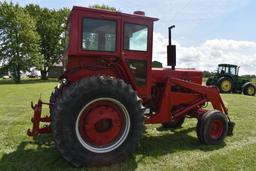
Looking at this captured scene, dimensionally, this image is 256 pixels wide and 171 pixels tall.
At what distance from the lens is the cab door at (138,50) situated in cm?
571

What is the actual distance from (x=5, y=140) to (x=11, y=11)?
37.5 metres

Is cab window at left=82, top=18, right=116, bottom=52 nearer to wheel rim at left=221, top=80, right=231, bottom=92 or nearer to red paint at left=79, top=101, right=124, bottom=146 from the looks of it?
red paint at left=79, top=101, right=124, bottom=146

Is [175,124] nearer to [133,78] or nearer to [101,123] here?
[133,78]

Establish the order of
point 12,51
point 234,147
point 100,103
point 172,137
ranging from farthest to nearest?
point 12,51 < point 172,137 < point 234,147 < point 100,103

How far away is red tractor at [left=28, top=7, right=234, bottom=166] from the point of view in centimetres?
491

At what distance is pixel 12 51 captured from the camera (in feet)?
129

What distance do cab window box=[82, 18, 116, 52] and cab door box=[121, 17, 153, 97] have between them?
225 millimetres

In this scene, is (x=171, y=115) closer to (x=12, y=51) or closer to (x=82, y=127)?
(x=82, y=127)

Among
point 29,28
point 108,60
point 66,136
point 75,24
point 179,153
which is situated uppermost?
point 29,28

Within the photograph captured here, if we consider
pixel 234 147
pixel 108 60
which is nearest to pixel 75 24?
pixel 108 60

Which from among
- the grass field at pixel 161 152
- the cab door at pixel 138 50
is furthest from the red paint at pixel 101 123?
the cab door at pixel 138 50

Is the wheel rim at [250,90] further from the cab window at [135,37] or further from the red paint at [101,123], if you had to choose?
the red paint at [101,123]

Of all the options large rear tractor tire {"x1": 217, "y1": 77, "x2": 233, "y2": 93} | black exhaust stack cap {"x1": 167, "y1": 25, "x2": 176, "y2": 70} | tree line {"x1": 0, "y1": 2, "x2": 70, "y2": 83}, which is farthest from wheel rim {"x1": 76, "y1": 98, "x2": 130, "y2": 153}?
tree line {"x1": 0, "y1": 2, "x2": 70, "y2": 83}

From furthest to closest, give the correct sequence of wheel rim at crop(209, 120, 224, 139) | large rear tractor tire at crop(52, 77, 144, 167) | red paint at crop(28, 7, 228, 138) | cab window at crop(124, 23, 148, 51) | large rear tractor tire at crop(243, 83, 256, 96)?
large rear tractor tire at crop(243, 83, 256, 96) → wheel rim at crop(209, 120, 224, 139) → cab window at crop(124, 23, 148, 51) → red paint at crop(28, 7, 228, 138) → large rear tractor tire at crop(52, 77, 144, 167)
